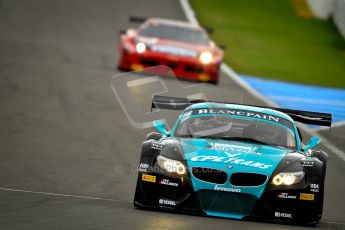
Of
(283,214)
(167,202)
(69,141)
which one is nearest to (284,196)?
(283,214)

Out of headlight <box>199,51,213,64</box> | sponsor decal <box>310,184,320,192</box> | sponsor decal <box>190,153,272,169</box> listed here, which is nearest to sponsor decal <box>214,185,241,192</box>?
sponsor decal <box>190,153,272,169</box>

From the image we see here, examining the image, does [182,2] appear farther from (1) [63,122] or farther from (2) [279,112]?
(2) [279,112]

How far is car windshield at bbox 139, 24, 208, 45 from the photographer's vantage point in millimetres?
22219

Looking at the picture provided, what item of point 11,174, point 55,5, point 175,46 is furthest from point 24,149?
point 55,5

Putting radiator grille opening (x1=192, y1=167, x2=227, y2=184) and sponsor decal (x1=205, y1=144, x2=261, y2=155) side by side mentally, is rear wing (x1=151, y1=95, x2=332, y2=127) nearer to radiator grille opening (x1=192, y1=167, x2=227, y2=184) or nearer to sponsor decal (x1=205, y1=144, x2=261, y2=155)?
sponsor decal (x1=205, y1=144, x2=261, y2=155)

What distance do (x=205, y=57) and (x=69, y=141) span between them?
8467 mm

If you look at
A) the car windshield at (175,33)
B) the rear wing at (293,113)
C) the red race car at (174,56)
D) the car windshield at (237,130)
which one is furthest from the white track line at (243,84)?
the car windshield at (237,130)

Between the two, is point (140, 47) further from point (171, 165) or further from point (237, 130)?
point (171, 165)

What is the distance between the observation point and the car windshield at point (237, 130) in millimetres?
9852

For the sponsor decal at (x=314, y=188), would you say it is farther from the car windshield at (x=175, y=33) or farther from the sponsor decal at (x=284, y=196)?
the car windshield at (x=175, y=33)

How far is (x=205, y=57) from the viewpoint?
21.3m

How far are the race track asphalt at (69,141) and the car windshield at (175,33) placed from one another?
1.17m

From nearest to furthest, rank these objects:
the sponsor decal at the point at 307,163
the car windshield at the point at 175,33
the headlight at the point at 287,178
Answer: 1. the headlight at the point at 287,178
2. the sponsor decal at the point at 307,163
3. the car windshield at the point at 175,33

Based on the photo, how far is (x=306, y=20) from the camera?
3400cm
